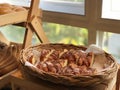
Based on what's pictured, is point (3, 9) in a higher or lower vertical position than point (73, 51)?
higher

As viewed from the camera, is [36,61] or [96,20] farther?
[96,20]

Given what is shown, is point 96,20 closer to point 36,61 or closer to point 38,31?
point 38,31

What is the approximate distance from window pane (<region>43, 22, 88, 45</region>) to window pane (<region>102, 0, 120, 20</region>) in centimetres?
17

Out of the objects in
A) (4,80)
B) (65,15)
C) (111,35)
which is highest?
(65,15)

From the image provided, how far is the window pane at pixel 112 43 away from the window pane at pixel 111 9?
0.35ft

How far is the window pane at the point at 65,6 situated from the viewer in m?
1.27

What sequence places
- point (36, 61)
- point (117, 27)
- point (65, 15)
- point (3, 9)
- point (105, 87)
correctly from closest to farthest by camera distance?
point (105, 87) < point (36, 61) < point (3, 9) < point (117, 27) < point (65, 15)

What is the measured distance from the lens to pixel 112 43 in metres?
1.25

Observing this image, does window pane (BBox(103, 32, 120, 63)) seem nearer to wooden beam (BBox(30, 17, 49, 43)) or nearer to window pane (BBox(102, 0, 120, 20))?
window pane (BBox(102, 0, 120, 20))

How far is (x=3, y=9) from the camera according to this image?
100 centimetres

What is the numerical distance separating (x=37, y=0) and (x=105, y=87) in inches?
21.0

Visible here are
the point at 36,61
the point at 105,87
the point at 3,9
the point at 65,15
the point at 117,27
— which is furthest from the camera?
the point at 65,15

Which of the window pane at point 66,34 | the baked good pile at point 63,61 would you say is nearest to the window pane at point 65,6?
the window pane at point 66,34

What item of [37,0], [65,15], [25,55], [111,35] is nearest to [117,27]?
[111,35]
